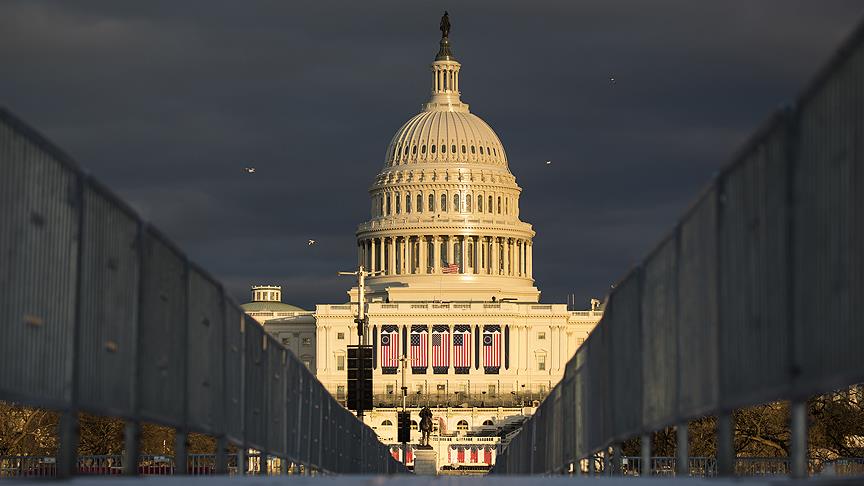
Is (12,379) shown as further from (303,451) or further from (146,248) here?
(303,451)

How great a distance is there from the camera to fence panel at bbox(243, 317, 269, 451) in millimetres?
31734

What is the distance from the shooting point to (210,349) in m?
27.4

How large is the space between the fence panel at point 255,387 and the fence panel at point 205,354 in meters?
2.93

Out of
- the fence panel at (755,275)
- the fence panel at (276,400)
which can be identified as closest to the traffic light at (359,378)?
the fence panel at (276,400)

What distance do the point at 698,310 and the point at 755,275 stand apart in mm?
3433

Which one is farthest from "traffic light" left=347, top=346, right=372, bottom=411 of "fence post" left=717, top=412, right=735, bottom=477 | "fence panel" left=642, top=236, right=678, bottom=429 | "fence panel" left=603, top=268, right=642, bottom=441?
"fence post" left=717, top=412, right=735, bottom=477

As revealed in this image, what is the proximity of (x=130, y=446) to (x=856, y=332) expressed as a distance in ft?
30.9

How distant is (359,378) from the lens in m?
86.9

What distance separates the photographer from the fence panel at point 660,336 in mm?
23203

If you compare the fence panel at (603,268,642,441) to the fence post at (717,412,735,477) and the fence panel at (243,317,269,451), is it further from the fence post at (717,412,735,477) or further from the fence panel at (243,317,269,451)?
the fence post at (717,412,735,477)

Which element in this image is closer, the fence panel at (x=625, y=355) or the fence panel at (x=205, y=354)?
the fence panel at (x=205, y=354)

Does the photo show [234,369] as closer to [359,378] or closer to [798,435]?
[798,435]

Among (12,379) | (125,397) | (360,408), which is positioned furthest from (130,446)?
(360,408)

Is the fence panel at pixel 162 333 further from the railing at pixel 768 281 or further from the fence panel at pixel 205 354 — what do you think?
the railing at pixel 768 281
